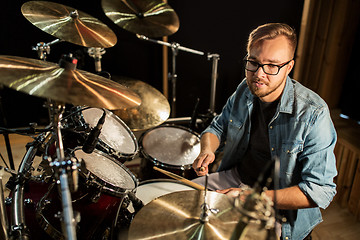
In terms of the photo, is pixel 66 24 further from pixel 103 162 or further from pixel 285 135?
pixel 285 135

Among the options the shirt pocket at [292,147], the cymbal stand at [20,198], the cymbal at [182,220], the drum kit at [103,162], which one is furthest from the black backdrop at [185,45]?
the cymbal at [182,220]

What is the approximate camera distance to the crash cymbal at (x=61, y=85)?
0.88 meters

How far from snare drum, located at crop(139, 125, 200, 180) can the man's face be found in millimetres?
722

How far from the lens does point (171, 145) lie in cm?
205

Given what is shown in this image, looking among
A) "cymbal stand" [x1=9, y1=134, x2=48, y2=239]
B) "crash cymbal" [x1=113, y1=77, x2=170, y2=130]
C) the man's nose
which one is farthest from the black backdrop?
the man's nose

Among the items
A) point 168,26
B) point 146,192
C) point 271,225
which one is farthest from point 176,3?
point 271,225

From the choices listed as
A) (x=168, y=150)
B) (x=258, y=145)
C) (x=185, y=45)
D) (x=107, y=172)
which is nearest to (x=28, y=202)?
(x=107, y=172)

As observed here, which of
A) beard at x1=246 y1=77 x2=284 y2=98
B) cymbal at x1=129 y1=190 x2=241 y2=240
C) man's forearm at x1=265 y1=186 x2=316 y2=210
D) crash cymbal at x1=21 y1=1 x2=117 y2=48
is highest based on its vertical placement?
crash cymbal at x1=21 y1=1 x2=117 y2=48

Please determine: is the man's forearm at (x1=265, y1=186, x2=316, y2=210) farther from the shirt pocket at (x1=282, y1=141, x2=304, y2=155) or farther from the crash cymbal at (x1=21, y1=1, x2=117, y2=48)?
the crash cymbal at (x1=21, y1=1, x2=117, y2=48)

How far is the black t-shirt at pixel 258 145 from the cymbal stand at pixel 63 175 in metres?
1.12

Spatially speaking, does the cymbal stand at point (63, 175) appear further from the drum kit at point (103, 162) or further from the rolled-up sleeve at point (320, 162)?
the rolled-up sleeve at point (320, 162)

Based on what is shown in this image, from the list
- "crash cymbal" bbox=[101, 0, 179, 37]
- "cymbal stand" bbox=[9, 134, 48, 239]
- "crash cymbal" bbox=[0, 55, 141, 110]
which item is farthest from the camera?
"crash cymbal" bbox=[101, 0, 179, 37]

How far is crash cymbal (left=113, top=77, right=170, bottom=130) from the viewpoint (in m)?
2.21

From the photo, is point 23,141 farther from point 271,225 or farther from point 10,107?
point 271,225
